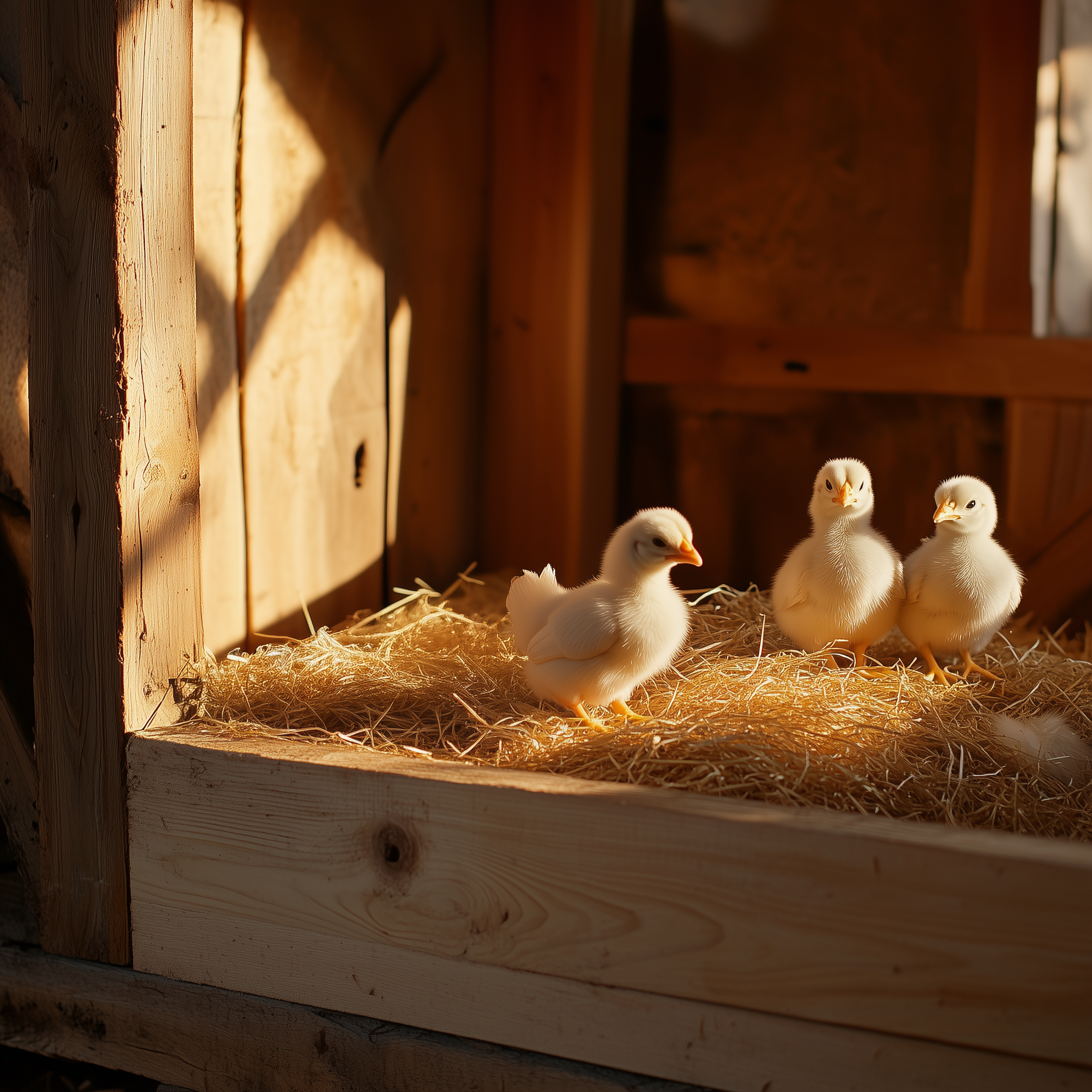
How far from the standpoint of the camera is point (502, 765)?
5.35 ft

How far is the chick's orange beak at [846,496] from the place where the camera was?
6.34 feet

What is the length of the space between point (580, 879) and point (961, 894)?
0.51 metres

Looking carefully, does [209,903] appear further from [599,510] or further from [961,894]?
[599,510]

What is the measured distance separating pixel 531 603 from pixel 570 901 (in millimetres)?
564

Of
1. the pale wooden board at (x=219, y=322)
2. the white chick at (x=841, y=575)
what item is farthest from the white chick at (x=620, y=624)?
the pale wooden board at (x=219, y=322)

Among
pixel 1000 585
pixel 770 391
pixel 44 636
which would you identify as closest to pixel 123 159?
pixel 44 636

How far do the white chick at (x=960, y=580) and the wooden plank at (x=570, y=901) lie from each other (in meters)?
0.70

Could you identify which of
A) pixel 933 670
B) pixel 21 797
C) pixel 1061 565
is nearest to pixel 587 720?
pixel 933 670

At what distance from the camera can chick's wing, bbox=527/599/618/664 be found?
164 cm

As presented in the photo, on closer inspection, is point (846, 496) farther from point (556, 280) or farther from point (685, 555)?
point (556, 280)

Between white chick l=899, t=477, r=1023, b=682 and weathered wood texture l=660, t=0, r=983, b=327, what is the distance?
46.9 inches

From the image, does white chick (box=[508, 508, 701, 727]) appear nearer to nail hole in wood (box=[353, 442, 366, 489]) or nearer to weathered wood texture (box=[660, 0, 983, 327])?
nail hole in wood (box=[353, 442, 366, 489])

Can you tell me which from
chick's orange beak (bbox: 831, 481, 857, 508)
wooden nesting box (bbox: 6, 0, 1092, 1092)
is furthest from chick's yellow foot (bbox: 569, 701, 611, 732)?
chick's orange beak (bbox: 831, 481, 857, 508)

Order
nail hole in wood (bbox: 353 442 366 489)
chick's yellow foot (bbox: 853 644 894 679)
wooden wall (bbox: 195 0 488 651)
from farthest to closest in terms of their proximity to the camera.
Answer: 1. nail hole in wood (bbox: 353 442 366 489)
2. wooden wall (bbox: 195 0 488 651)
3. chick's yellow foot (bbox: 853 644 894 679)
